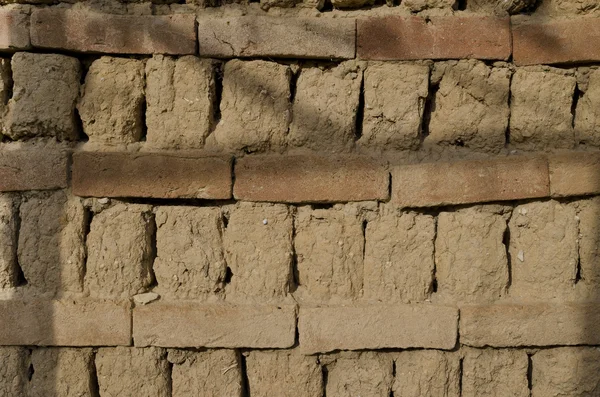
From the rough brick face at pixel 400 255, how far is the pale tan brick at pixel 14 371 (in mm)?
1658

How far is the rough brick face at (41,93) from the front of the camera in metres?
2.92

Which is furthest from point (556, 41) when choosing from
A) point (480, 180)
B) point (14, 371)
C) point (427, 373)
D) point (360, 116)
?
point (14, 371)

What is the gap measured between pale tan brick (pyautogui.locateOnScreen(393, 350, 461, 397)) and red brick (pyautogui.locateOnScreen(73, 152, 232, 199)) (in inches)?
44.6

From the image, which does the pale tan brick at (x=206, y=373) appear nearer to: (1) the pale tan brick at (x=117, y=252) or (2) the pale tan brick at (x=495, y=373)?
(1) the pale tan brick at (x=117, y=252)

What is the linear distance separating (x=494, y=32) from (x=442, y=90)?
0.34 metres

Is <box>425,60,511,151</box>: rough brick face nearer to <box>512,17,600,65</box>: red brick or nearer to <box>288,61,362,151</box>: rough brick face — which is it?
<box>512,17,600,65</box>: red brick

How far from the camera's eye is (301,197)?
289 cm

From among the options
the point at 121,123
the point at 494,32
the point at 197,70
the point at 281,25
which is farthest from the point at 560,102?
the point at 121,123

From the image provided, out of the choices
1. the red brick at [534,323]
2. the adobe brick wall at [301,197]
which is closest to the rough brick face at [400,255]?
the adobe brick wall at [301,197]

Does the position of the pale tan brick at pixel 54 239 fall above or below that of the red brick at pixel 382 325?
above

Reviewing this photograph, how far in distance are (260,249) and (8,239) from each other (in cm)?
117

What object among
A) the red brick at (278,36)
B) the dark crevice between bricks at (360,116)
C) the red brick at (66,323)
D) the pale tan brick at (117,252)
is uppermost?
the red brick at (278,36)

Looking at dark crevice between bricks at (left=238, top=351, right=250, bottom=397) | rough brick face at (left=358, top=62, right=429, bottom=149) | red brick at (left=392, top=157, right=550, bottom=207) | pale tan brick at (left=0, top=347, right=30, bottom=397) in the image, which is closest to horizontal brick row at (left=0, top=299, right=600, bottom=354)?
dark crevice between bricks at (left=238, top=351, right=250, bottom=397)

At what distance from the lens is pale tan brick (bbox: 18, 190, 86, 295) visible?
2.95 m
